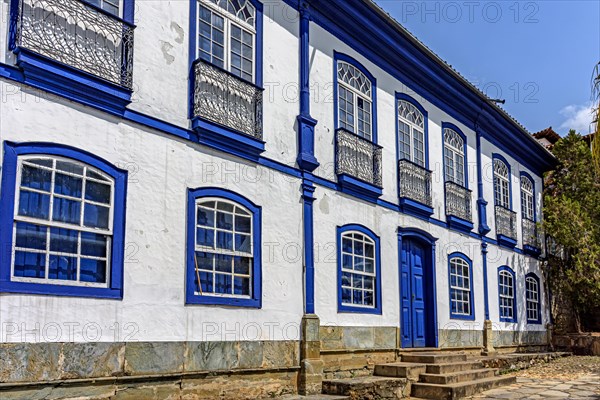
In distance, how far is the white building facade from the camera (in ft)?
21.4

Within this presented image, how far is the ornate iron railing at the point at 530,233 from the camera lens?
18.0 meters

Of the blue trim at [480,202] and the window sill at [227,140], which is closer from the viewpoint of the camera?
the window sill at [227,140]

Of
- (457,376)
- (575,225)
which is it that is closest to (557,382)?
(457,376)

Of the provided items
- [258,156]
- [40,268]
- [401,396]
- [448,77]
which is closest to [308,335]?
[401,396]

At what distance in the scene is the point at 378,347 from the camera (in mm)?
11047

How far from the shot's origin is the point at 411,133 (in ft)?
43.1

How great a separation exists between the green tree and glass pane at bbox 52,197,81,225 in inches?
559

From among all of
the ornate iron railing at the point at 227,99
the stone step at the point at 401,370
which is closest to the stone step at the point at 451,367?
the stone step at the point at 401,370

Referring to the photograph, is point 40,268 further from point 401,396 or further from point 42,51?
point 401,396

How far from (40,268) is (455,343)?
30.9 ft

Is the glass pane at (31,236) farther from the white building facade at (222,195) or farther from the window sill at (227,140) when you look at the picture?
the window sill at (227,140)

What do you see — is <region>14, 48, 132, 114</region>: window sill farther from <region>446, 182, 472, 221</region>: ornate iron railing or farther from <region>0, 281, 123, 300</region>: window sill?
<region>446, 182, 472, 221</region>: ornate iron railing

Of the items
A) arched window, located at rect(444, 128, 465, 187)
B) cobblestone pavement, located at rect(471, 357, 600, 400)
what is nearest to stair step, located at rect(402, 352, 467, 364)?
cobblestone pavement, located at rect(471, 357, 600, 400)

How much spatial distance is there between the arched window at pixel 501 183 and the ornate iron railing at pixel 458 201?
6.92 feet
